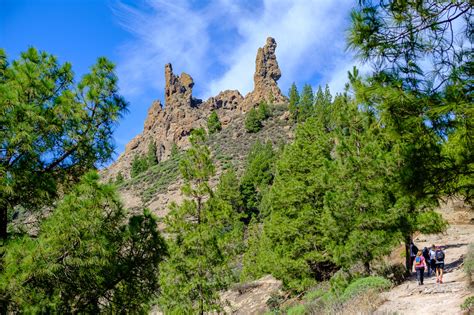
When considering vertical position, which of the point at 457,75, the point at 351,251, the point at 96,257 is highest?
the point at 457,75

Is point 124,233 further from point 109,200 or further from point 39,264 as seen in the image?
point 39,264

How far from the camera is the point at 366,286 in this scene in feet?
42.8

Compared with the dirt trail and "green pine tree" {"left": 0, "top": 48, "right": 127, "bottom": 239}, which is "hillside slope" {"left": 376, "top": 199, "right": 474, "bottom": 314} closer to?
the dirt trail

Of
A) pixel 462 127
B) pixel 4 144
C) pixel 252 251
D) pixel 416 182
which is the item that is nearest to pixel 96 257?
pixel 4 144

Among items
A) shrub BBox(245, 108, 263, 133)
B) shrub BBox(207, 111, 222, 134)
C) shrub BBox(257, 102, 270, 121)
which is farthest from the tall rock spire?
shrub BBox(245, 108, 263, 133)

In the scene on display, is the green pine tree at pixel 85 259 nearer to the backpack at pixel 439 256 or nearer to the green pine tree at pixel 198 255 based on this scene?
the green pine tree at pixel 198 255

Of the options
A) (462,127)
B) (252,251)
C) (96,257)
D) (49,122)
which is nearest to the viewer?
(462,127)

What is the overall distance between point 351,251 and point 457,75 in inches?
356

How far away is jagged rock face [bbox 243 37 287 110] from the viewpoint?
393 feet

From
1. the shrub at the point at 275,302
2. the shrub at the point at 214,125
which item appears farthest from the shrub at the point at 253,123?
the shrub at the point at 275,302

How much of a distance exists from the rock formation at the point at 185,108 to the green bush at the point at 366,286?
99643mm

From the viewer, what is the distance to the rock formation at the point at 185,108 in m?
121

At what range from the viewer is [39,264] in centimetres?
579

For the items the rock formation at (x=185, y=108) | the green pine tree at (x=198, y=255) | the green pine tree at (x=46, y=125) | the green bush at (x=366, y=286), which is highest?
the rock formation at (x=185, y=108)
